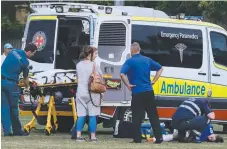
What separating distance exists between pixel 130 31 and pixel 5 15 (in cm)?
2356

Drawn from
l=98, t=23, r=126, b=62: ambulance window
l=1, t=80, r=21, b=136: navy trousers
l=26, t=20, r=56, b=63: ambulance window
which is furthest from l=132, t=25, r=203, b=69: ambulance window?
l=1, t=80, r=21, b=136: navy trousers

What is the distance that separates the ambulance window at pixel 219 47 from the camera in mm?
16273

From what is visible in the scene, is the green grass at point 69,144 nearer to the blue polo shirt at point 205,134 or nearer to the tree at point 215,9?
the blue polo shirt at point 205,134

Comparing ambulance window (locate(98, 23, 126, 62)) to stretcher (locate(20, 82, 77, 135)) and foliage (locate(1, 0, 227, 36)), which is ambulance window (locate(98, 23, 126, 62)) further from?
foliage (locate(1, 0, 227, 36))

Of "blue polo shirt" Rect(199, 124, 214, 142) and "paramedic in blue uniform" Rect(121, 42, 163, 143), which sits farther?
"blue polo shirt" Rect(199, 124, 214, 142)

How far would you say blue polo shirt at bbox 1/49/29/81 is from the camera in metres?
13.7

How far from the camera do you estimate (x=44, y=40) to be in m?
15.4

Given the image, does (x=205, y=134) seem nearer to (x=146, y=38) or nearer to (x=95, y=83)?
(x=95, y=83)

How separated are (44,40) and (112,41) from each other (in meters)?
1.42

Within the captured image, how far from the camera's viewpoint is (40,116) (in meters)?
15.4

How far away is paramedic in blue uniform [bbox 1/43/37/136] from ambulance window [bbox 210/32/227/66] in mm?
4359

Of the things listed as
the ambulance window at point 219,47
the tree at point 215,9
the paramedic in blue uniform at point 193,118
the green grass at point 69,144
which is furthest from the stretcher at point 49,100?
the tree at point 215,9

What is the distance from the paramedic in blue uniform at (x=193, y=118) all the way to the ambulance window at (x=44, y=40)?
10.8 ft

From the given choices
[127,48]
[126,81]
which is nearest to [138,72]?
[126,81]
